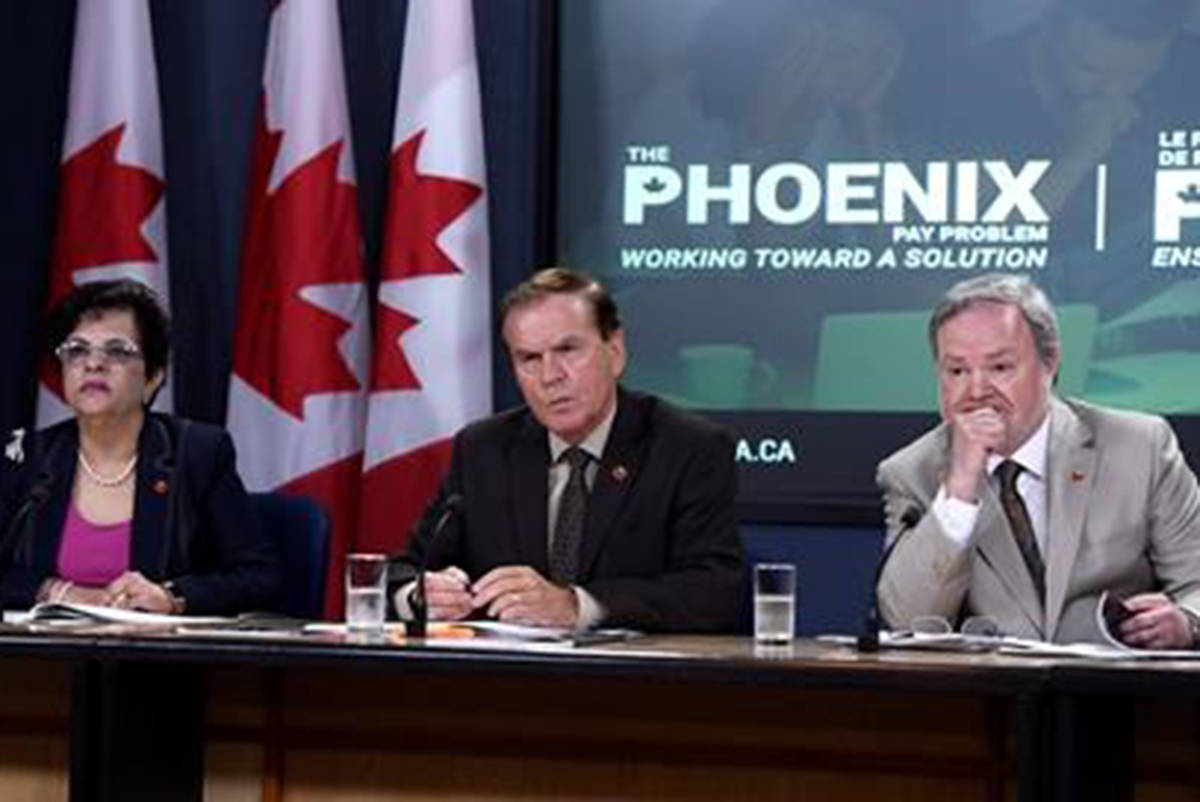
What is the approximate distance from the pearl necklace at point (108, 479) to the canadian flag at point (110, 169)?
2.72 ft

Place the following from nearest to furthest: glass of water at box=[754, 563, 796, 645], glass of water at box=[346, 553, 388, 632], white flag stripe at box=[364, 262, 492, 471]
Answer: glass of water at box=[754, 563, 796, 645]
glass of water at box=[346, 553, 388, 632]
white flag stripe at box=[364, 262, 492, 471]

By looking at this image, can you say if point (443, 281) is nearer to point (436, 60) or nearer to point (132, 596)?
point (436, 60)

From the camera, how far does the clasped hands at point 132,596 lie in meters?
4.07

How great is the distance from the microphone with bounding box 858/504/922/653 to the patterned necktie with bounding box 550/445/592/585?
57 cm

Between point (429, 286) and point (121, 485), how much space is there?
96 cm

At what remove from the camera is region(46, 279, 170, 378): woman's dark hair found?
14.8 feet

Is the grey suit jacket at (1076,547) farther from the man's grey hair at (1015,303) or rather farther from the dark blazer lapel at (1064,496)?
the man's grey hair at (1015,303)

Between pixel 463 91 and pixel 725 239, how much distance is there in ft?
2.12

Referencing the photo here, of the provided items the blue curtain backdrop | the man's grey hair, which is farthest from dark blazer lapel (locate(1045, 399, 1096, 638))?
the blue curtain backdrop

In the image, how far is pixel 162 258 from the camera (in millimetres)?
5352

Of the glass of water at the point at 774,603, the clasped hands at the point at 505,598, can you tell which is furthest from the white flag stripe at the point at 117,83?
the glass of water at the point at 774,603

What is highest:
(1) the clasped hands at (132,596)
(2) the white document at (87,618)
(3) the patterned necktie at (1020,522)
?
(3) the patterned necktie at (1020,522)

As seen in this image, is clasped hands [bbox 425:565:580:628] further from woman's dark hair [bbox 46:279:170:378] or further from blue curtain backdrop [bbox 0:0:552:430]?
blue curtain backdrop [bbox 0:0:552:430]

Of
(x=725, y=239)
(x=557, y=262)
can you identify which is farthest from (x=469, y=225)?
(x=725, y=239)
